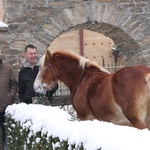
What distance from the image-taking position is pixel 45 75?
610 centimetres

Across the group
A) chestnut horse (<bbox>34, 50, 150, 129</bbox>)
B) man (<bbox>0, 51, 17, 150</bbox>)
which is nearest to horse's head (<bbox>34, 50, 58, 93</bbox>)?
chestnut horse (<bbox>34, 50, 150, 129</bbox>)

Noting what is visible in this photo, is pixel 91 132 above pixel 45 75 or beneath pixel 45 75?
above

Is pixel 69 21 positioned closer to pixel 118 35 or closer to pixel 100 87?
pixel 118 35

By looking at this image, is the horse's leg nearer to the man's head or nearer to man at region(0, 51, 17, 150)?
the man's head

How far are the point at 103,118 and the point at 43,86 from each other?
3.86 ft

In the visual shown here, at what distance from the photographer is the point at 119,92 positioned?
4.99m

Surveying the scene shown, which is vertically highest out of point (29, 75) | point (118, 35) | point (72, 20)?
point (72, 20)

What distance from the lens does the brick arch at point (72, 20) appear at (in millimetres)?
8781

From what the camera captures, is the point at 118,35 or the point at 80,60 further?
the point at 118,35

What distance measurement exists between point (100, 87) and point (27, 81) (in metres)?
1.73

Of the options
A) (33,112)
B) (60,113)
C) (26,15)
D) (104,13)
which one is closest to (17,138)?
(33,112)

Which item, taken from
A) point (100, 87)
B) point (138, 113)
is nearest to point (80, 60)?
point (100, 87)

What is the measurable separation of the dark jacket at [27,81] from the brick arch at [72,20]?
7.07 ft

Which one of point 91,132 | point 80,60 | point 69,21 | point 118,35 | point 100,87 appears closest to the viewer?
point 91,132
